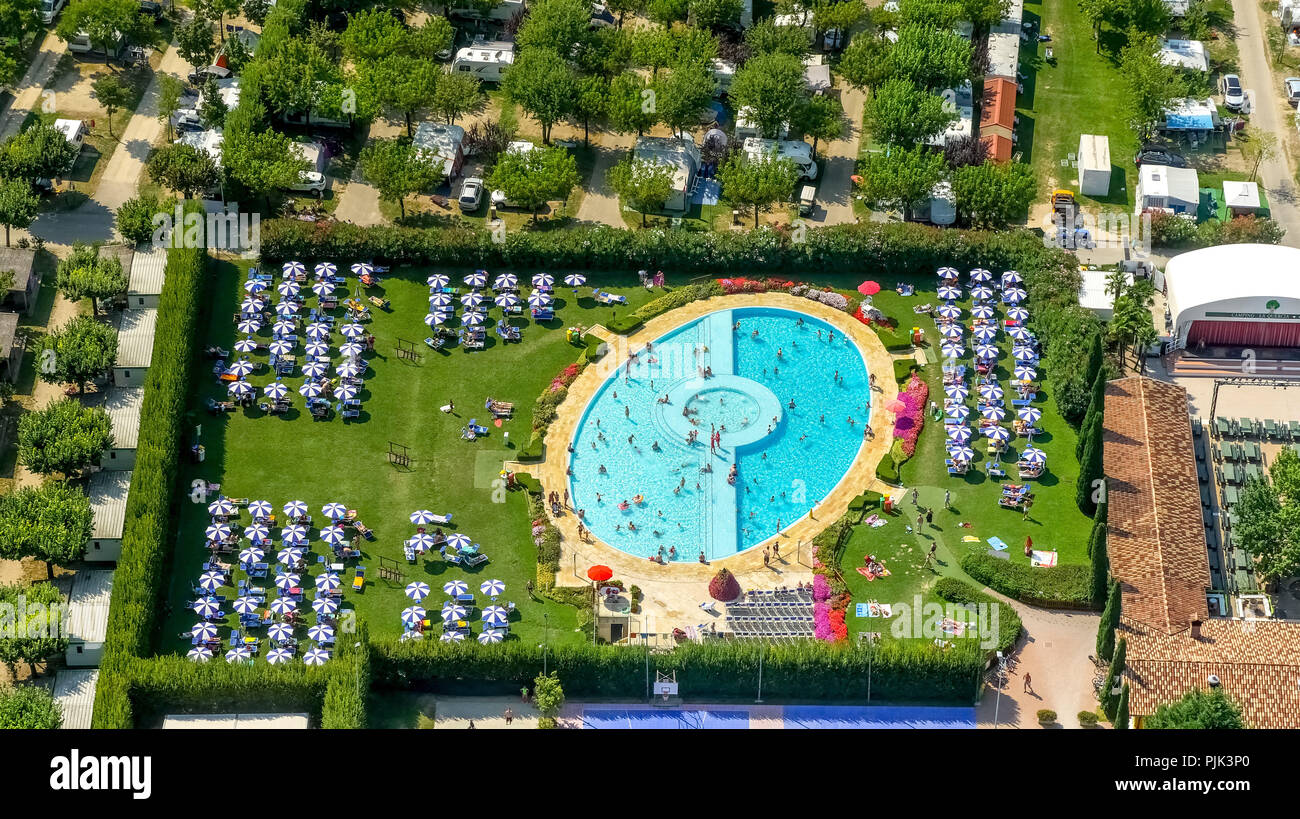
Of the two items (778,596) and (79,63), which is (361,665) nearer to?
(778,596)

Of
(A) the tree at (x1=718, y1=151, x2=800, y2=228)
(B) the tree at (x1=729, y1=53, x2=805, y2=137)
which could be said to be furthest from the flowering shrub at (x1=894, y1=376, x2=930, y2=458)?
(B) the tree at (x1=729, y1=53, x2=805, y2=137)

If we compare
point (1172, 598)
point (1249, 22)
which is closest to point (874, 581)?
point (1172, 598)

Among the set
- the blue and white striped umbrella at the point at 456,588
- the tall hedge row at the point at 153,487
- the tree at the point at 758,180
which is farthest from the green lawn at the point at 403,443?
the tree at the point at 758,180

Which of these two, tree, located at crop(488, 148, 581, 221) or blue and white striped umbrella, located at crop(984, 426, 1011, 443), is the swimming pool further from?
tree, located at crop(488, 148, 581, 221)

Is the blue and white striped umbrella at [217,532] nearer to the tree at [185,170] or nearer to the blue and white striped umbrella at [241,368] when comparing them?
the blue and white striped umbrella at [241,368]

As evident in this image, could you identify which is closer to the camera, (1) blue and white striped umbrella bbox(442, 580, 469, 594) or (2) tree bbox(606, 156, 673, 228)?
(1) blue and white striped umbrella bbox(442, 580, 469, 594)

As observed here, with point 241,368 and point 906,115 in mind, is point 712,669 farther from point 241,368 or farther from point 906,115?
point 906,115
